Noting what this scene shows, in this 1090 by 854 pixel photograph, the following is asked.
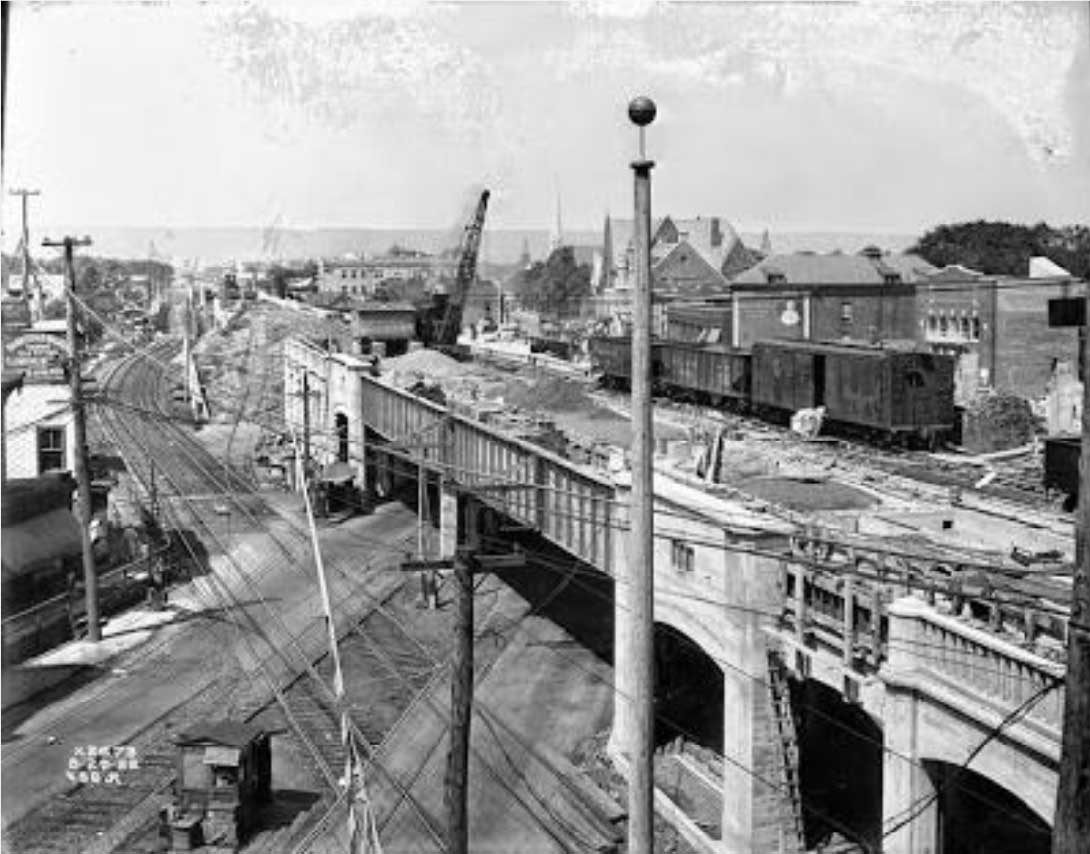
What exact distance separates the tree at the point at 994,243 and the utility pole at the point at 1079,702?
331 feet

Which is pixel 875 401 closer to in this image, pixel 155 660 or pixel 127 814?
A: pixel 155 660

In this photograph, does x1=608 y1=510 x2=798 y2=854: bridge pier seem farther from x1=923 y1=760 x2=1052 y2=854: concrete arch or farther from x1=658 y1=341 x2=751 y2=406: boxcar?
x1=658 y1=341 x2=751 y2=406: boxcar

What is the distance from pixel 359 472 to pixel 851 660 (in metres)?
38.5

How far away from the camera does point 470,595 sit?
1248 centimetres

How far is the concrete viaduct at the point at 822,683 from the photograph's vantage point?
1444cm

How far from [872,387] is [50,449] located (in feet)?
79.8

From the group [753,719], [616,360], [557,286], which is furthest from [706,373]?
[557,286]

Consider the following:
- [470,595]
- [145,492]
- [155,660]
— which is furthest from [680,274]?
[470,595]

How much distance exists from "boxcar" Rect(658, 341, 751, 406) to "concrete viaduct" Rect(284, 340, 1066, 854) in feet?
75.3

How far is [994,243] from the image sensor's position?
110688mm

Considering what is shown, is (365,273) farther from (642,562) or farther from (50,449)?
(642,562)

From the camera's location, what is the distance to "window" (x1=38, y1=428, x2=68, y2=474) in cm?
3603

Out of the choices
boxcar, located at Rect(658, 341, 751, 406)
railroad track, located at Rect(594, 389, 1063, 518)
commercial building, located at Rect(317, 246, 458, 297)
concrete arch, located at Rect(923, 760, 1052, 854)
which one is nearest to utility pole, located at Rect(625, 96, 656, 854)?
concrete arch, located at Rect(923, 760, 1052, 854)

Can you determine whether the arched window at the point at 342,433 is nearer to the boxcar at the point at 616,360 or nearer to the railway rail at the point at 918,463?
the railway rail at the point at 918,463
